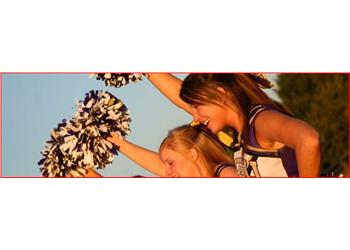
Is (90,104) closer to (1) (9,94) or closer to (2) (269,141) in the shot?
(1) (9,94)

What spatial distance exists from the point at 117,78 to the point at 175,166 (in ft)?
2.97

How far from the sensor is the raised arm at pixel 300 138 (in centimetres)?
912

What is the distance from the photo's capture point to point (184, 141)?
9.20 metres

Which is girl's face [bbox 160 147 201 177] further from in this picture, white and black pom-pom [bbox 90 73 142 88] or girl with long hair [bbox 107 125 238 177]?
white and black pom-pom [bbox 90 73 142 88]

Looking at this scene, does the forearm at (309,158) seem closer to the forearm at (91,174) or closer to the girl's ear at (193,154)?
the girl's ear at (193,154)

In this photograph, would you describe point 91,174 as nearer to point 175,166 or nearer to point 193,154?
point 175,166

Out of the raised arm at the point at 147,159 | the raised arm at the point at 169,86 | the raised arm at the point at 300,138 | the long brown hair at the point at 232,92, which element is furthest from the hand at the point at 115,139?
the raised arm at the point at 300,138

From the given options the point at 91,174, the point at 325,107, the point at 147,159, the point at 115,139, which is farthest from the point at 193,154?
the point at 325,107

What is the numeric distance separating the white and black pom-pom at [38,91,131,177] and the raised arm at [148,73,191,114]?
0.36 meters

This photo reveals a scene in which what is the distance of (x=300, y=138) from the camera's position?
9125mm

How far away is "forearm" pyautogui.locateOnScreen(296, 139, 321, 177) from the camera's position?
9125 millimetres

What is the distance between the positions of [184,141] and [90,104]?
87 cm

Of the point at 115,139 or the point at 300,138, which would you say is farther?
the point at 115,139
